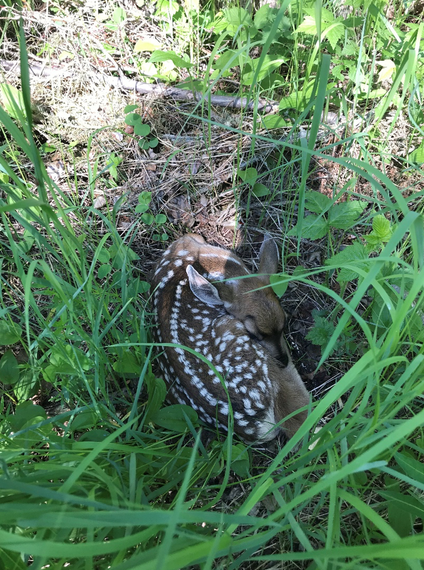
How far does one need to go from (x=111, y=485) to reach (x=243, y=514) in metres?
0.45

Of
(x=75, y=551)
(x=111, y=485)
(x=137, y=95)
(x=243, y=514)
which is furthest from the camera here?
(x=137, y=95)

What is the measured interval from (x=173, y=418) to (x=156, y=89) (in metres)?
2.58

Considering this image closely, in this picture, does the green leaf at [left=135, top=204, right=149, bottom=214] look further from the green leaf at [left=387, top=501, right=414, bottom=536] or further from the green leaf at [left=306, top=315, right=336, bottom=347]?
the green leaf at [left=387, top=501, right=414, bottom=536]

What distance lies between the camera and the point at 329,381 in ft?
8.00

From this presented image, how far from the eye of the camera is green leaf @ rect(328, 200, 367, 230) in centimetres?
219

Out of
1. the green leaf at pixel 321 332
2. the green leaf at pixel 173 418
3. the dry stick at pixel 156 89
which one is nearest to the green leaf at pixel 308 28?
the dry stick at pixel 156 89

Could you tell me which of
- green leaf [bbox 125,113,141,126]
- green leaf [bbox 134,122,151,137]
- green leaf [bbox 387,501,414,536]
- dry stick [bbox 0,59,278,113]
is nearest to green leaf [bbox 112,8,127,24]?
dry stick [bbox 0,59,278,113]

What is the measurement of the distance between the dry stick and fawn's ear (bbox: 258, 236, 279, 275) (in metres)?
1.08

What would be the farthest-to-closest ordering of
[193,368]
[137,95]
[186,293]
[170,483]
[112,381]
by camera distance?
Answer: [137,95], [186,293], [112,381], [193,368], [170,483]

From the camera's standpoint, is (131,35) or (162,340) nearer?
(162,340)

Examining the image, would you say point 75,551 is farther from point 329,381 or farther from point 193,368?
point 329,381

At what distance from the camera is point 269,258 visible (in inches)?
101

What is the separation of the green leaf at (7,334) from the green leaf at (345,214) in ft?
5.83

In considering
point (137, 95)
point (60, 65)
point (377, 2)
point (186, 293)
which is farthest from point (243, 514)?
point (60, 65)
